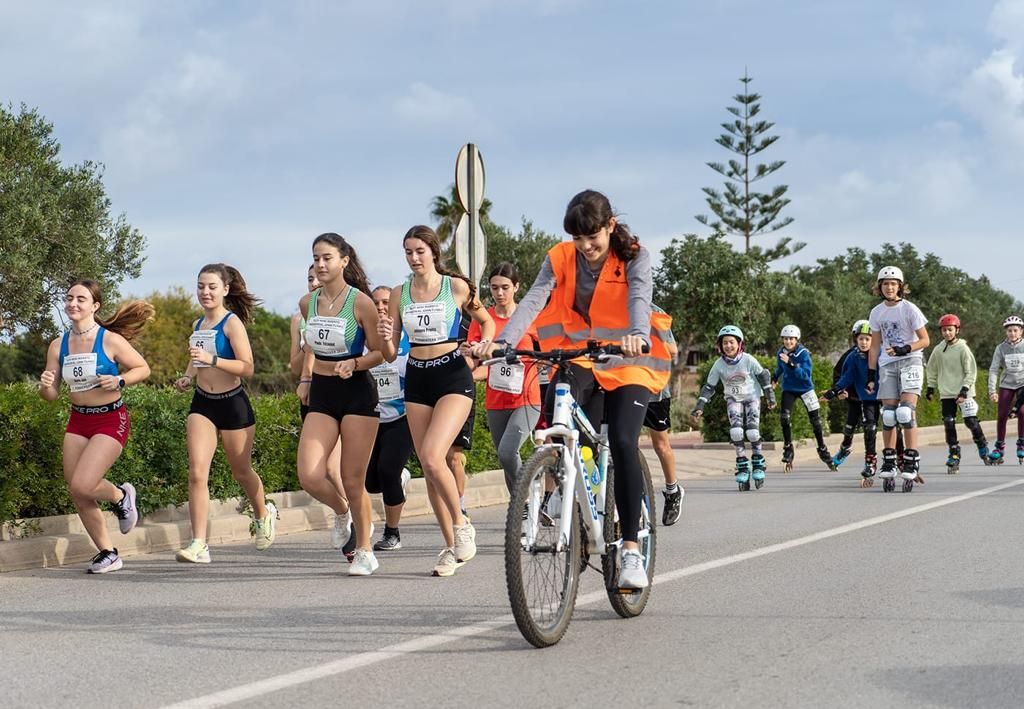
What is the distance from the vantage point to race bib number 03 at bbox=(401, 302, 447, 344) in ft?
27.4

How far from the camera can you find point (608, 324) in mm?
6562

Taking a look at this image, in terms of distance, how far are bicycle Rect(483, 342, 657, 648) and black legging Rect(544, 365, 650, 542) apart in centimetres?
6

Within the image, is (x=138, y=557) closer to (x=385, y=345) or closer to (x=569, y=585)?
(x=385, y=345)

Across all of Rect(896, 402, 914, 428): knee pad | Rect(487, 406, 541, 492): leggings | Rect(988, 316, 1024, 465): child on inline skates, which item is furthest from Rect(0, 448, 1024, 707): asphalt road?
Rect(988, 316, 1024, 465): child on inline skates

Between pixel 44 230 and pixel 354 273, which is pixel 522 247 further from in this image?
pixel 354 273

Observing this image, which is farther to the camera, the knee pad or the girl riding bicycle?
the knee pad

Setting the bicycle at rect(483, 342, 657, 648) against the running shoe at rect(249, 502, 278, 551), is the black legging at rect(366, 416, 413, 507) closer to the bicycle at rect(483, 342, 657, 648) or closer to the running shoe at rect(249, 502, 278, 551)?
the running shoe at rect(249, 502, 278, 551)

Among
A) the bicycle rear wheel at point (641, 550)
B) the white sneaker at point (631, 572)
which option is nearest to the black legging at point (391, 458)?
the bicycle rear wheel at point (641, 550)


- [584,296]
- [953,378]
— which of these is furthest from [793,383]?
[584,296]

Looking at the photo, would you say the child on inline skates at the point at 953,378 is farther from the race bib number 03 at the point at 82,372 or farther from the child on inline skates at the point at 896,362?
the race bib number 03 at the point at 82,372

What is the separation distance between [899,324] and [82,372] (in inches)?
334

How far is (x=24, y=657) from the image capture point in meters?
5.89

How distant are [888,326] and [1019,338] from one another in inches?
201

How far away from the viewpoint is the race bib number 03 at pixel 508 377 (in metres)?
9.12
